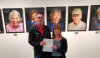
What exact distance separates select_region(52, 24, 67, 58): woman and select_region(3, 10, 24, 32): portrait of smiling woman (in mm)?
1459

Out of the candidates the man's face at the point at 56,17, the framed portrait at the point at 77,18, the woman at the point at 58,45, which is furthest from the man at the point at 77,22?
the woman at the point at 58,45

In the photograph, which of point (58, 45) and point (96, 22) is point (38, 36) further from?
point (96, 22)

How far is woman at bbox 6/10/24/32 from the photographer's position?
6.97 ft

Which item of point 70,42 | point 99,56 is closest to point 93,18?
point 70,42

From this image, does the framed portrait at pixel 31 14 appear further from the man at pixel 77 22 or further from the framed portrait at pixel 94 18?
the framed portrait at pixel 94 18

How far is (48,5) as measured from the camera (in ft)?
6.88

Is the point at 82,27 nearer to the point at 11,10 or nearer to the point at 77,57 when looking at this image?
the point at 77,57

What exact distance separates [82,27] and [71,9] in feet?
2.48

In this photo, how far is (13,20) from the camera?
2.16 metres

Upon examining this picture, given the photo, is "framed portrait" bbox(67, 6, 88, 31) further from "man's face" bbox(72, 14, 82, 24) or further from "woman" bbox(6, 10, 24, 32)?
"woman" bbox(6, 10, 24, 32)

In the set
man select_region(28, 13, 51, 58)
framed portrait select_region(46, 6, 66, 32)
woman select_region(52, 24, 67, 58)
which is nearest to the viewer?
woman select_region(52, 24, 67, 58)

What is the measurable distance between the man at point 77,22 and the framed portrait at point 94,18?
0.29 meters

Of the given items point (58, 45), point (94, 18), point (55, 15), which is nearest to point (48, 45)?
point (58, 45)

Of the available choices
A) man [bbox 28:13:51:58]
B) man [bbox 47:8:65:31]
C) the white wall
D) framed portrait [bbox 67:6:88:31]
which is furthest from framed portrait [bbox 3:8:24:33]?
framed portrait [bbox 67:6:88:31]
